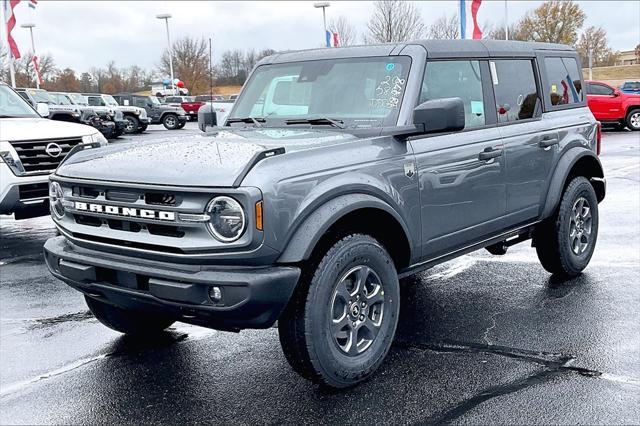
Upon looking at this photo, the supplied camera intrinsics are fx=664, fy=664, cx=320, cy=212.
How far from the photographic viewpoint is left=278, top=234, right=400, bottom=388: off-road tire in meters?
3.43

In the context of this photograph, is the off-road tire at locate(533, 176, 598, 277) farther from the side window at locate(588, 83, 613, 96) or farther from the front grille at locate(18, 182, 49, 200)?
the side window at locate(588, 83, 613, 96)

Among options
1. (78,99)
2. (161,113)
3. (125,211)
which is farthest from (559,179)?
(161,113)

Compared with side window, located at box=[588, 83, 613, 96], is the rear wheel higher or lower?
lower

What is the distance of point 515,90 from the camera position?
17.0 feet

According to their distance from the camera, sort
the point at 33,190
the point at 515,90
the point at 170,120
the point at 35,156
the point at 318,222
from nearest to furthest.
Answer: the point at 318,222 < the point at 515,90 < the point at 33,190 < the point at 35,156 < the point at 170,120

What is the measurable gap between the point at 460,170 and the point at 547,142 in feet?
4.19

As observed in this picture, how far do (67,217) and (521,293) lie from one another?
140 inches

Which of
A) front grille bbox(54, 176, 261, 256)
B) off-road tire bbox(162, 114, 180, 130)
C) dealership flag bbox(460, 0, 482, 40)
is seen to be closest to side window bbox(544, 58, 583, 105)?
front grille bbox(54, 176, 261, 256)

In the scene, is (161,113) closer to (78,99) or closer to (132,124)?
(132,124)

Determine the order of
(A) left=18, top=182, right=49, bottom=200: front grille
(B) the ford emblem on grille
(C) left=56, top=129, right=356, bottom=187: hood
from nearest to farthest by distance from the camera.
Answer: (C) left=56, top=129, right=356, bottom=187: hood < (A) left=18, top=182, right=49, bottom=200: front grille < (B) the ford emblem on grille

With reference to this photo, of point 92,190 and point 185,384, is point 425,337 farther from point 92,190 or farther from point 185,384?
point 92,190

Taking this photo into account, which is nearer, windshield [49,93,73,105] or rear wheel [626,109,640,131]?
rear wheel [626,109,640,131]

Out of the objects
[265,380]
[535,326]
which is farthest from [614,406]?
[265,380]

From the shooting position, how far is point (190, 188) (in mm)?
3246
